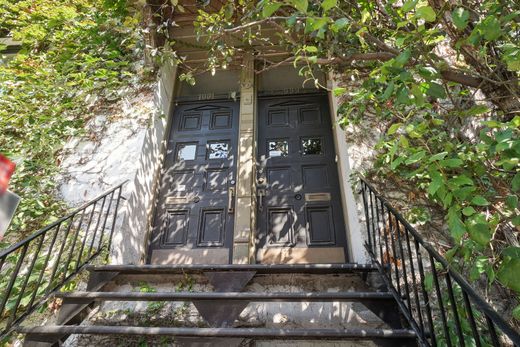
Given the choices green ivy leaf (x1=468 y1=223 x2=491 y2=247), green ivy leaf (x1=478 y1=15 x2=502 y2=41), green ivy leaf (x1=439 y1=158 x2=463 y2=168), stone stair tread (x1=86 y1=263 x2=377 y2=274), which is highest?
green ivy leaf (x1=478 y1=15 x2=502 y2=41)

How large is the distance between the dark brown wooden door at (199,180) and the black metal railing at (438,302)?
1.73m

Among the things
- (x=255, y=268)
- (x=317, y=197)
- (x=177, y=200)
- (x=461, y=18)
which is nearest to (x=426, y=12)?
(x=461, y=18)

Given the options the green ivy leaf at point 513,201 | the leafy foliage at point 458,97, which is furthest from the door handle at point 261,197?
the green ivy leaf at point 513,201

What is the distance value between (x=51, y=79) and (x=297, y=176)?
11.3 feet

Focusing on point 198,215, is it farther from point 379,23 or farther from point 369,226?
point 379,23

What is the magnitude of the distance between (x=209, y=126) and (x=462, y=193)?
3544 millimetres

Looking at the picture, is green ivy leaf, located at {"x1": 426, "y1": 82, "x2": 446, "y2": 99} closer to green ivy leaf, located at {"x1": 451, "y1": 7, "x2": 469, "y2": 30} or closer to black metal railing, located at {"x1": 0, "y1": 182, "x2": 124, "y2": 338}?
green ivy leaf, located at {"x1": 451, "y1": 7, "x2": 469, "y2": 30}

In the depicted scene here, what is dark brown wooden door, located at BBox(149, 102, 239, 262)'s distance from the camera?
355cm

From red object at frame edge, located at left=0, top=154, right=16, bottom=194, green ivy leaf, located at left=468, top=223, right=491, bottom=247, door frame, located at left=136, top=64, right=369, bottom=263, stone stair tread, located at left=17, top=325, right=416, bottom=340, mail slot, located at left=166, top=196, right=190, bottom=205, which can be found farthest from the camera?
mail slot, located at left=166, top=196, right=190, bottom=205

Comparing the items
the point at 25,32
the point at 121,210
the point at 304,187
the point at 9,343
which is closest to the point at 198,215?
the point at 121,210

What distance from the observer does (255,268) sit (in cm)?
240

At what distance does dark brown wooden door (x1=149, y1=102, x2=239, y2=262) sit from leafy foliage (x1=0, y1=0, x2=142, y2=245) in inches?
41.7

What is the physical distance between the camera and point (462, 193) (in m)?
1.23

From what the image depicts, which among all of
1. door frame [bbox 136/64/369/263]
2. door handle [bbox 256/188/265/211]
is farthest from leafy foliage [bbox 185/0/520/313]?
door handle [bbox 256/188/265/211]
